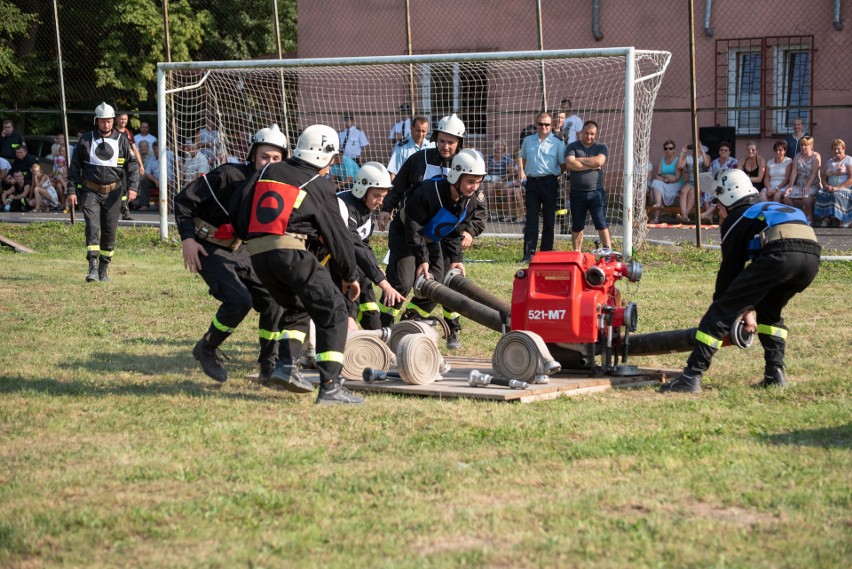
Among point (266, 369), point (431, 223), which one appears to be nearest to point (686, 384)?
point (431, 223)

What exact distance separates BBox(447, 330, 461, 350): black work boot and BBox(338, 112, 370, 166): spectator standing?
9236 millimetres

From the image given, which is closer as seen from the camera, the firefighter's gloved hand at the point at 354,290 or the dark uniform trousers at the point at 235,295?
the firefighter's gloved hand at the point at 354,290

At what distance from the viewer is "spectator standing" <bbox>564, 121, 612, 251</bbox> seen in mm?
15875

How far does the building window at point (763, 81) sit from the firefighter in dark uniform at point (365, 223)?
15.0 meters

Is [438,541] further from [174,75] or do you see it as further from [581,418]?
[174,75]

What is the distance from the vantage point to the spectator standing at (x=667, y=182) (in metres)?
20.7

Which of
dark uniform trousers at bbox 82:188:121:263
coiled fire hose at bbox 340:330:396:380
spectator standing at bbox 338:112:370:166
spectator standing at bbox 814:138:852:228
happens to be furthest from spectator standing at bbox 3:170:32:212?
coiled fire hose at bbox 340:330:396:380

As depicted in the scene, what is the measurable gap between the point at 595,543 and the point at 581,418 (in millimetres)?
2426

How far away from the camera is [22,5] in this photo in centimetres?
3206

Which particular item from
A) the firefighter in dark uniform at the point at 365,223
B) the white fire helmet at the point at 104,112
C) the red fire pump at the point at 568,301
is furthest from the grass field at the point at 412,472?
the white fire helmet at the point at 104,112

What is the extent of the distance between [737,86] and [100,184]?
45.8ft

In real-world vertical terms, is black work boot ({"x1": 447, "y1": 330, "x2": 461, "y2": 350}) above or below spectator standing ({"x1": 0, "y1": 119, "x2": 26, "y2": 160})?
below

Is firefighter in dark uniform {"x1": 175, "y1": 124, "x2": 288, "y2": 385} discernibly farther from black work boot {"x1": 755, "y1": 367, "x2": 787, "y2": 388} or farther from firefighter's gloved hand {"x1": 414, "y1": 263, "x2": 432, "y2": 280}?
black work boot {"x1": 755, "y1": 367, "x2": 787, "y2": 388}

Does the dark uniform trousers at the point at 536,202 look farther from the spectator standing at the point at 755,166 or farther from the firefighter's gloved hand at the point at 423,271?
the firefighter's gloved hand at the point at 423,271
